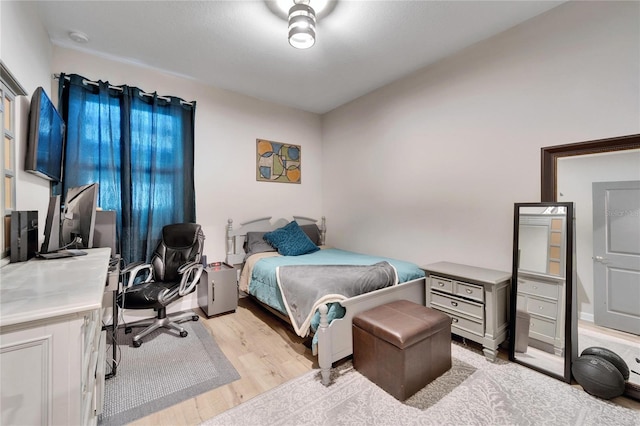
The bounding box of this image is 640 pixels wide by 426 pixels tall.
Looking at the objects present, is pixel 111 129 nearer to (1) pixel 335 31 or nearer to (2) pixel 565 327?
(1) pixel 335 31

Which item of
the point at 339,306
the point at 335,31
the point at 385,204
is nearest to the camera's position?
the point at 339,306

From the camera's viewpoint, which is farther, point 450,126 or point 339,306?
point 450,126

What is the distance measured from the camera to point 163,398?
1799mm

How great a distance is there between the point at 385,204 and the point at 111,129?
3.21 m

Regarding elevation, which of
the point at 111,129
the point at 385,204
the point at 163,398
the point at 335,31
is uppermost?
the point at 335,31

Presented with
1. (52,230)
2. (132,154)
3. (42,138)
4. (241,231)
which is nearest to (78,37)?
(132,154)

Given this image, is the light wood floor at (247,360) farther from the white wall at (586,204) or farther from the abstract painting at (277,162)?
the white wall at (586,204)

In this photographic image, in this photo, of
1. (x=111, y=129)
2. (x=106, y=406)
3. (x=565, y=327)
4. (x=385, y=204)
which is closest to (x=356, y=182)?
(x=385, y=204)

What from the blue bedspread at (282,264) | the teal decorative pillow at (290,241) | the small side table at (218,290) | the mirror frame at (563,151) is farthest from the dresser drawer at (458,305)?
the small side table at (218,290)

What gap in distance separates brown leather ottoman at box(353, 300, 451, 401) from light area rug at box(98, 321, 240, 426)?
103 centimetres

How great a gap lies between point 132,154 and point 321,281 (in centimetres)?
247

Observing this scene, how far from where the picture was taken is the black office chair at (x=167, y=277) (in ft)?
8.04

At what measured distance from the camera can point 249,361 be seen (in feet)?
7.37

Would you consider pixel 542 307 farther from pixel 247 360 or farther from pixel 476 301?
pixel 247 360
